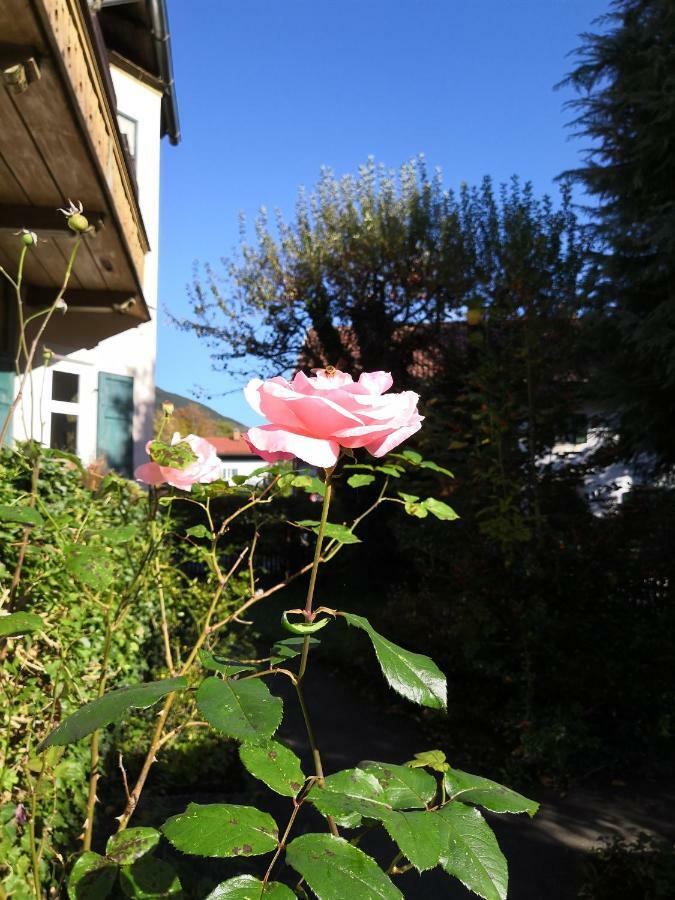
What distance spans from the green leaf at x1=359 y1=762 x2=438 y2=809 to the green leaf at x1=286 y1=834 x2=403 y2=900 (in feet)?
0.34

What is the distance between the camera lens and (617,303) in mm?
8898

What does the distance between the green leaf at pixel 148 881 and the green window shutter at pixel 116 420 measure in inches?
284

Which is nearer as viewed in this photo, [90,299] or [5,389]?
[90,299]

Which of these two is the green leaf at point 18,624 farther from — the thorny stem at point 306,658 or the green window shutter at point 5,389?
the green window shutter at point 5,389

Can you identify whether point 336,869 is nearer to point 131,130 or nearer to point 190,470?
point 190,470

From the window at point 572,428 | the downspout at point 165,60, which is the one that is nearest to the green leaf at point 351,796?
the window at point 572,428

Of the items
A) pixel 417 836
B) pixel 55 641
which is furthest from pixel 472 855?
pixel 55 641

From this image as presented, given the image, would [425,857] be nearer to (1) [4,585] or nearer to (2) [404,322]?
(1) [4,585]

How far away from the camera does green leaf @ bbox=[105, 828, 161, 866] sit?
81 centimetres

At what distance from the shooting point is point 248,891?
2.02ft

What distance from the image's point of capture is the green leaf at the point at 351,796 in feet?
2.21

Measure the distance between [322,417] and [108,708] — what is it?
14.7 inches

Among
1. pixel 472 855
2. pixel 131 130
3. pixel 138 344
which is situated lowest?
pixel 472 855

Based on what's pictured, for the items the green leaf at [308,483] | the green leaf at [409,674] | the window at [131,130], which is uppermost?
the window at [131,130]
